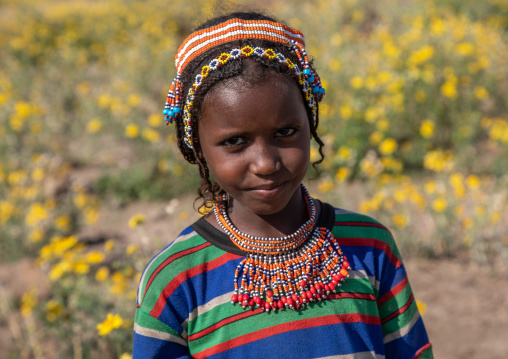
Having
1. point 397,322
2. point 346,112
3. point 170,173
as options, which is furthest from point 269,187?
point 170,173

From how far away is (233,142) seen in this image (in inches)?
49.1

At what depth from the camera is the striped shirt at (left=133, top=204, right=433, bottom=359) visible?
50.4 inches

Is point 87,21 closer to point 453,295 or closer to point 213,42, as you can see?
point 453,295

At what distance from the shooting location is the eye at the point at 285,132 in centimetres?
124

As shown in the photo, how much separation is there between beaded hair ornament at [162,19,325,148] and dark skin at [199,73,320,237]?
0.15 feet

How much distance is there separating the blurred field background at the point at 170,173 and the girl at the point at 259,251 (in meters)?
0.38

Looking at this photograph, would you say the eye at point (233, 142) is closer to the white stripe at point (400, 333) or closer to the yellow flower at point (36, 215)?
the white stripe at point (400, 333)

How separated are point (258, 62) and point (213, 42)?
0.14m

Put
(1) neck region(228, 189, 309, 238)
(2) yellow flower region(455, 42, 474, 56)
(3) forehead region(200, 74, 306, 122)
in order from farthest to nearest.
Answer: (2) yellow flower region(455, 42, 474, 56), (1) neck region(228, 189, 309, 238), (3) forehead region(200, 74, 306, 122)

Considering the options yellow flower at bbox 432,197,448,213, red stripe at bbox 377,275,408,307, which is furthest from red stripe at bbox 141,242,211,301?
yellow flower at bbox 432,197,448,213

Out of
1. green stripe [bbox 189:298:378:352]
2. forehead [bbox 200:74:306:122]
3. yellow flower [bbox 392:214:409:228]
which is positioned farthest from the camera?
yellow flower [bbox 392:214:409:228]

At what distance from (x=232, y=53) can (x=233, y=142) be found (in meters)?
0.22

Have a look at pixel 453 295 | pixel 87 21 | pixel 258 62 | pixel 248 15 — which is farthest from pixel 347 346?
pixel 87 21

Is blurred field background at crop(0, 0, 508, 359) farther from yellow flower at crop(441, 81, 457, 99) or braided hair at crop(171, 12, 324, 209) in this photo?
braided hair at crop(171, 12, 324, 209)
